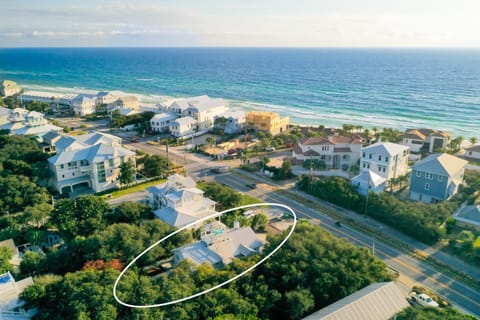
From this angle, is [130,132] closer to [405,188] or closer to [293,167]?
[293,167]

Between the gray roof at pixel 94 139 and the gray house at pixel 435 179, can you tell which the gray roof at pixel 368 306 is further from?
the gray roof at pixel 94 139

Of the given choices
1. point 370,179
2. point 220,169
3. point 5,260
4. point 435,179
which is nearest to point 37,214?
point 5,260

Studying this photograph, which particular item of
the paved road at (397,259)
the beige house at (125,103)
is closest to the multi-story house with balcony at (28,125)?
the paved road at (397,259)

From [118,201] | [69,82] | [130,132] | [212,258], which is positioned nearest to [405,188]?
[212,258]

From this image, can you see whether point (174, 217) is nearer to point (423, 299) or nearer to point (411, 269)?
point (411, 269)

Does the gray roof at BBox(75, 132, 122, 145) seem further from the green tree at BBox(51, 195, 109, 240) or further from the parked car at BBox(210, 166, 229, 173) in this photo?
the green tree at BBox(51, 195, 109, 240)

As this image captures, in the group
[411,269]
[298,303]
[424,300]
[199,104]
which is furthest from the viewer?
[199,104]

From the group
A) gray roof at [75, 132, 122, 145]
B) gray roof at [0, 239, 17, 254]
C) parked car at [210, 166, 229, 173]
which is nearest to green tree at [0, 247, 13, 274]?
gray roof at [0, 239, 17, 254]
